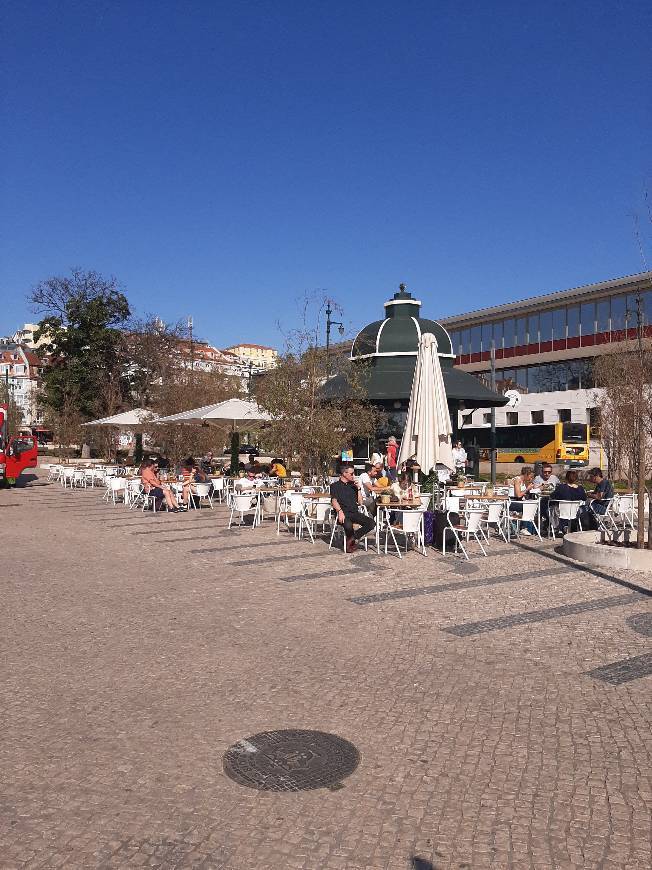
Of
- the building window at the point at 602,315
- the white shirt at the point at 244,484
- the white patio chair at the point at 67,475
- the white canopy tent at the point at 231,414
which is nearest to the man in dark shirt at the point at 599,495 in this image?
the white shirt at the point at 244,484

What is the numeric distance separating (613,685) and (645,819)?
1.96m

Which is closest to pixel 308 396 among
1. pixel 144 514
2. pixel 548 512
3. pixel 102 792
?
pixel 144 514

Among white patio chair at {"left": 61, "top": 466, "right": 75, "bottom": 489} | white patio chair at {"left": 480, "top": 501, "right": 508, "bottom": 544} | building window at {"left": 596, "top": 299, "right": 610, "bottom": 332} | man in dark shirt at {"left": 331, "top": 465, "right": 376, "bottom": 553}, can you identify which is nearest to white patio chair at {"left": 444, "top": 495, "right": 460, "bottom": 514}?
white patio chair at {"left": 480, "top": 501, "right": 508, "bottom": 544}

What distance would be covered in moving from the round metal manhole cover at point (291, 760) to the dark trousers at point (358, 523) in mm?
6793

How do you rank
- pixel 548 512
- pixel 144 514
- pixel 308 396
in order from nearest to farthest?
pixel 548 512 → pixel 144 514 → pixel 308 396

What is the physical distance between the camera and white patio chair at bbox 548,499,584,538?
1252 centimetres

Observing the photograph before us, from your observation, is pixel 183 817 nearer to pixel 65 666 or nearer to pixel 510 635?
pixel 65 666

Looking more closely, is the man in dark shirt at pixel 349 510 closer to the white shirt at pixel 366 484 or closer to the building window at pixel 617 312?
the white shirt at pixel 366 484

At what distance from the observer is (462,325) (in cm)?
5400

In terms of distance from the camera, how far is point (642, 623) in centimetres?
716

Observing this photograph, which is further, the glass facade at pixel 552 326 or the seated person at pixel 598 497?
the glass facade at pixel 552 326

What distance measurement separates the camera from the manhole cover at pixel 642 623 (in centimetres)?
688

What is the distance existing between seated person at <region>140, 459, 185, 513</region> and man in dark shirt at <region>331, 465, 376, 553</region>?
6305 millimetres

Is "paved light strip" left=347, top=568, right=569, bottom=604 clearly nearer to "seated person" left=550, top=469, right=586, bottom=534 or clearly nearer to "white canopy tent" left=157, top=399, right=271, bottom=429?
"seated person" left=550, top=469, right=586, bottom=534
